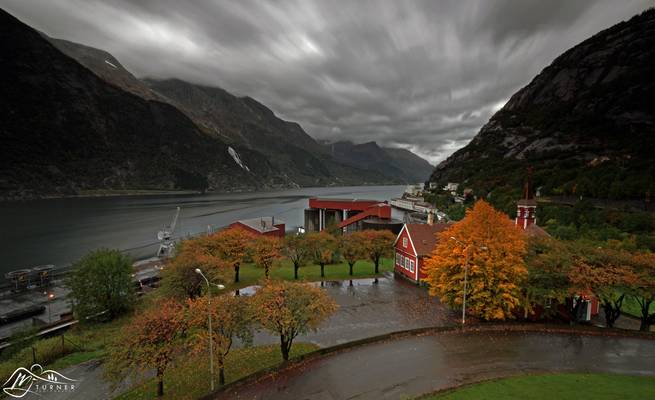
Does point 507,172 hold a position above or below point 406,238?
above

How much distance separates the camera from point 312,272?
4681cm

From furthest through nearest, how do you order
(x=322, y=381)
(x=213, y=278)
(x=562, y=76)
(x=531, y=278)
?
1. (x=562, y=76)
2. (x=213, y=278)
3. (x=531, y=278)
4. (x=322, y=381)

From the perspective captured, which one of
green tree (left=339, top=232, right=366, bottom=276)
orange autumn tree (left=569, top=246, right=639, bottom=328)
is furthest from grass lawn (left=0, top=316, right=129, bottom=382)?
orange autumn tree (left=569, top=246, right=639, bottom=328)

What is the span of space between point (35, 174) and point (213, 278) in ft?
699

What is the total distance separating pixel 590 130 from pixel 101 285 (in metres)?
192

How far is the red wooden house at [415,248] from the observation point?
3872 centimetres

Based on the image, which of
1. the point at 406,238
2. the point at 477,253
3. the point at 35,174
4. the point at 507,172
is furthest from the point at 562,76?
the point at 35,174

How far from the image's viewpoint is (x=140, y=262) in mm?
65562

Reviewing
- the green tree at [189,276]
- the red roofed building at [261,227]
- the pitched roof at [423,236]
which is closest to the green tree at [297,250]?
the green tree at [189,276]

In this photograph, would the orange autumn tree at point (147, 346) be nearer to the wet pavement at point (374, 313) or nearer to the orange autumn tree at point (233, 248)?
the wet pavement at point (374, 313)

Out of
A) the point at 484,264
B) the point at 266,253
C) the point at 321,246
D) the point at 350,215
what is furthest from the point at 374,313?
the point at 350,215

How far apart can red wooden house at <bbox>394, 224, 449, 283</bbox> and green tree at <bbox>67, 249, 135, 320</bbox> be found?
34009 millimetres

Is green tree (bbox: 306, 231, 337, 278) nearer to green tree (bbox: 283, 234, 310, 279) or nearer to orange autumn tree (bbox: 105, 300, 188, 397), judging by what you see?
green tree (bbox: 283, 234, 310, 279)

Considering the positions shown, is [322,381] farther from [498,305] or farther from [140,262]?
[140,262]
